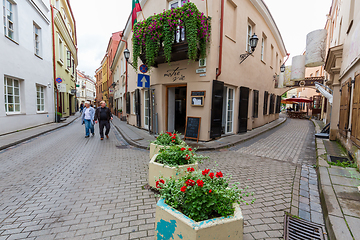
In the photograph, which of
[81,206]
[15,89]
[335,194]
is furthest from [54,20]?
[335,194]

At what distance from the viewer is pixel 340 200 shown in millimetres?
2600

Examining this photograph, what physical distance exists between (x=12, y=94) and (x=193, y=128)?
341 inches

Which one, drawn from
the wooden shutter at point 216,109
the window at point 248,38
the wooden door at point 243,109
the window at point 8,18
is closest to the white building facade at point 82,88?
the window at point 8,18

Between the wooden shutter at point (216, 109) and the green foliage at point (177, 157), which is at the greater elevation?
the wooden shutter at point (216, 109)

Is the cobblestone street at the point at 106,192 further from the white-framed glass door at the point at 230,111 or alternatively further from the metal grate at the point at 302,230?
the white-framed glass door at the point at 230,111

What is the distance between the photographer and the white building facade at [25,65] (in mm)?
7953

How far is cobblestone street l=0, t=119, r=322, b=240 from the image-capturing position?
2.26 m

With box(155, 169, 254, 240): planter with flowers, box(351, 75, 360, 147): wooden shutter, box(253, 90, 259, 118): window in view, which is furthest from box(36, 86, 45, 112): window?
box(351, 75, 360, 147): wooden shutter

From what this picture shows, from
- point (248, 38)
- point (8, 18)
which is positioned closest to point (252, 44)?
point (248, 38)

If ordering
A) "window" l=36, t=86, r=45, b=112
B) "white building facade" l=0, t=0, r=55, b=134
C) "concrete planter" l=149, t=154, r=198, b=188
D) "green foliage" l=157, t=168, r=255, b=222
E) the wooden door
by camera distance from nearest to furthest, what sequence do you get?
"green foliage" l=157, t=168, r=255, b=222
"concrete planter" l=149, t=154, r=198, b=188
"white building facade" l=0, t=0, r=55, b=134
the wooden door
"window" l=36, t=86, r=45, b=112

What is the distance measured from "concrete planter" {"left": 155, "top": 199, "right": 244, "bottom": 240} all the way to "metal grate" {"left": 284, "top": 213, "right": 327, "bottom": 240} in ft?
3.06

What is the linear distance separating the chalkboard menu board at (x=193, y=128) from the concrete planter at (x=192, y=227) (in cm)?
539

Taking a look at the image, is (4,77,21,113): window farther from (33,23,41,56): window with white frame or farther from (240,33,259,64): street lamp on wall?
(240,33,259,64): street lamp on wall

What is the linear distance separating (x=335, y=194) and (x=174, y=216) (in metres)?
2.66
